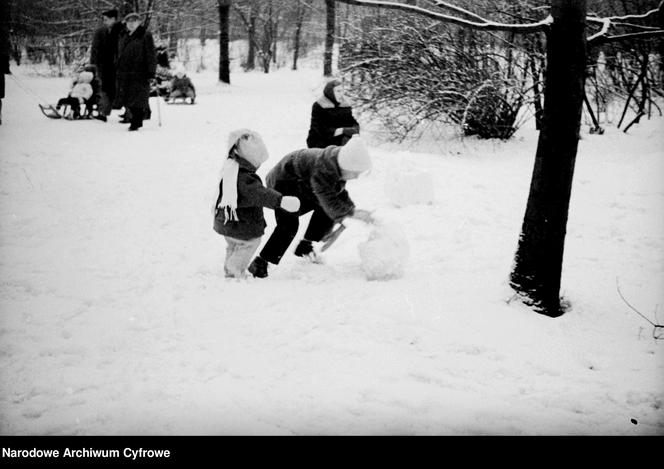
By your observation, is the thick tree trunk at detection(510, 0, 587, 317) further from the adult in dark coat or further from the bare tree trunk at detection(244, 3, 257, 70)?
the bare tree trunk at detection(244, 3, 257, 70)

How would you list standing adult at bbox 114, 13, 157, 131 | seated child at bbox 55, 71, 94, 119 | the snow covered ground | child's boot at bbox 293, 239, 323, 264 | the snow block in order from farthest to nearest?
seated child at bbox 55, 71, 94, 119 < standing adult at bbox 114, 13, 157, 131 < the snow block < child's boot at bbox 293, 239, 323, 264 < the snow covered ground

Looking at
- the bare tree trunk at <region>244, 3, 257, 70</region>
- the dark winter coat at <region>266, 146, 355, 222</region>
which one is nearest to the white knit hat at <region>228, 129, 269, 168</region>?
the dark winter coat at <region>266, 146, 355, 222</region>

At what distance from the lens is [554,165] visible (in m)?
3.17

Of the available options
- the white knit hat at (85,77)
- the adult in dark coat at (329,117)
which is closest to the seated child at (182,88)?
the white knit hat at (85,77)

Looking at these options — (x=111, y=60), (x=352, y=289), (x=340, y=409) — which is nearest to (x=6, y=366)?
(x=340, y=409)

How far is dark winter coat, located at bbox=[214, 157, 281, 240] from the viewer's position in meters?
3.60

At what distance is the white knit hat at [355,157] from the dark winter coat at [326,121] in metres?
2.45

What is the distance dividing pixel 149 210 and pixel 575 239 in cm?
457

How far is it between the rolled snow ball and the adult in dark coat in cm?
251

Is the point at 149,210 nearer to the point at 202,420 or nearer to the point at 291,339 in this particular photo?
the point at 291,339

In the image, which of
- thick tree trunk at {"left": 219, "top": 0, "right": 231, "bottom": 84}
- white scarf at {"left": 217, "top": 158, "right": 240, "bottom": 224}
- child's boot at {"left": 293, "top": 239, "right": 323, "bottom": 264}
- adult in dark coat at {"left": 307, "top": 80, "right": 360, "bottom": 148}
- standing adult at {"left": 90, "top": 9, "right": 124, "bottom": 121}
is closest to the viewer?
white scarf at {"left": 217, "top": 158, "right": 240, "bottom": 224}

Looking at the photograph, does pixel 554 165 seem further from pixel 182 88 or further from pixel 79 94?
pixel 182 88

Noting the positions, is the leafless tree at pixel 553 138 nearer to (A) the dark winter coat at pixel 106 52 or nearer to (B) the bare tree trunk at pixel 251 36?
(A) the dark winter coat at pixel 106 52

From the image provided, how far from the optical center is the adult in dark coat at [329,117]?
19.9 feet
